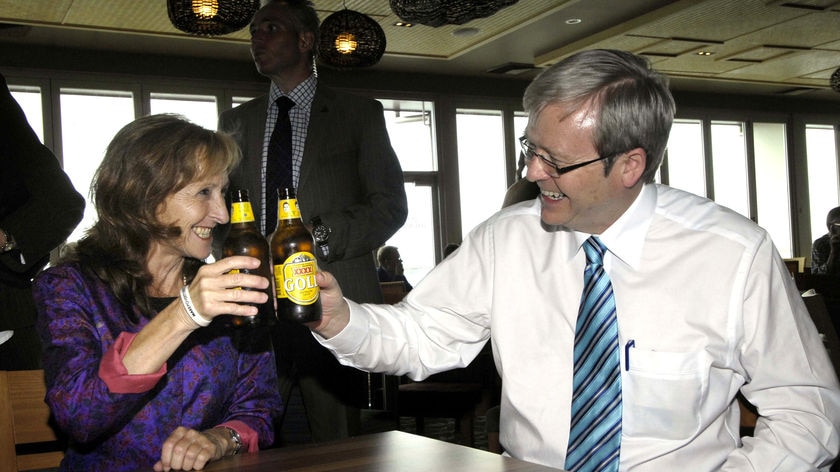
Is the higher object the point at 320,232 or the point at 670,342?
the point at 320,232

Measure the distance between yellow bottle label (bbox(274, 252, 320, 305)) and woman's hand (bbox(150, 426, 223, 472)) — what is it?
1.10 feet

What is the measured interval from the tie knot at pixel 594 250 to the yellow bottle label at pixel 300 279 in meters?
0.57

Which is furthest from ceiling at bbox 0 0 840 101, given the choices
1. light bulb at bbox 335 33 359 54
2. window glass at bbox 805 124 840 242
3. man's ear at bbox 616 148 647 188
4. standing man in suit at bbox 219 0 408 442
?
man's ear at bbox 616 148 647 188

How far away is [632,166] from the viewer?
1.79 meters

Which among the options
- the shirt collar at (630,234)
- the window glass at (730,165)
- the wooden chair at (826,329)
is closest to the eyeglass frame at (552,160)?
the shirt collar at (630,234)

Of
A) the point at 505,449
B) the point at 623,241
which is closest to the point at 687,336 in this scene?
the point at 623,241

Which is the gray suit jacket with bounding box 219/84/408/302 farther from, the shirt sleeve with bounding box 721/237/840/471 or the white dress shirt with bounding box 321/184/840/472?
the shirt sleeve with bounding box 721/237/840/471

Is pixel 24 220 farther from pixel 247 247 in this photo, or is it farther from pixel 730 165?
pixel 730 165

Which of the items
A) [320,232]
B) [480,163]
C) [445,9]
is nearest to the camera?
[320,232]

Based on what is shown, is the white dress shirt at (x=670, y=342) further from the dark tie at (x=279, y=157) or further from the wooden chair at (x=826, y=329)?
the dark tie at (x=279, y=157)

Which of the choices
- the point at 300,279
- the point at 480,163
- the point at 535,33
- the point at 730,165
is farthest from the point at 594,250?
the point at 730,165

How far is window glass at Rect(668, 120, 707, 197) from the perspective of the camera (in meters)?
13.3

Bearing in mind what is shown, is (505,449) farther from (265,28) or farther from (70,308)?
(265,28)

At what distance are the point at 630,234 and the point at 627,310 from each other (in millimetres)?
157
